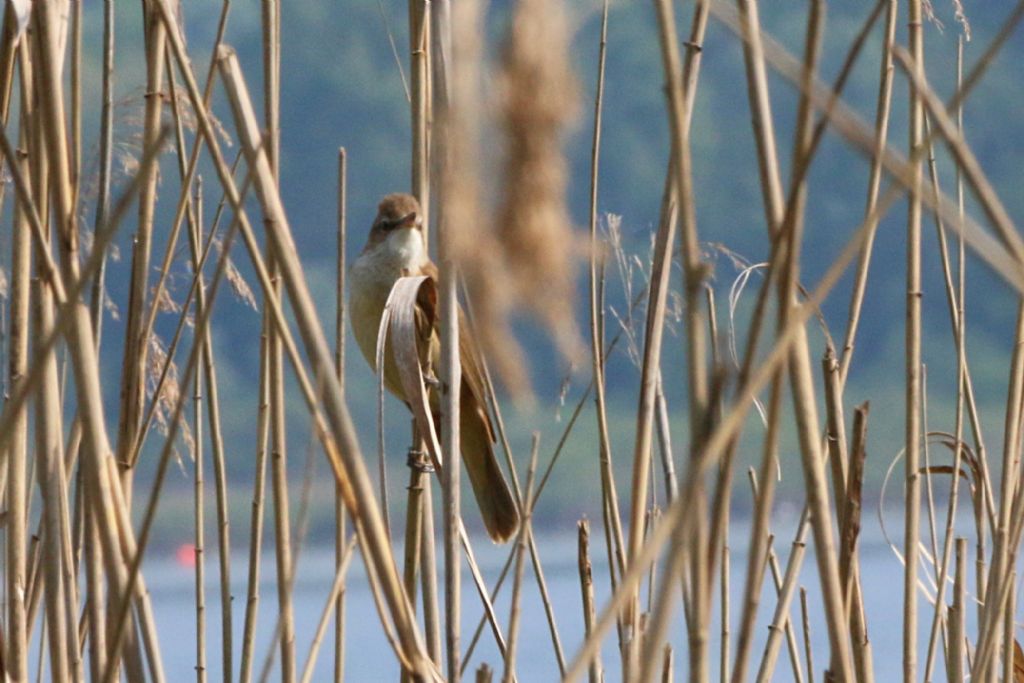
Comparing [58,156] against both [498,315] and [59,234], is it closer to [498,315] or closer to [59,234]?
[59,234]

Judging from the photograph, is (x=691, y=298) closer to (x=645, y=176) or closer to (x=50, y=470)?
(x=50, y=470)

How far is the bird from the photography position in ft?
9.08

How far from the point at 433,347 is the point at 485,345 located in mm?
1940

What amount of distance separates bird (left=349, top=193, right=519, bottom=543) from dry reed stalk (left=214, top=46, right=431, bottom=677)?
165 cm

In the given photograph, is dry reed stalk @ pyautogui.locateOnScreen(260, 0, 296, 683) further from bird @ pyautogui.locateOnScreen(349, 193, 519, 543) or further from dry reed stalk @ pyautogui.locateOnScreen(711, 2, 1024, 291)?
bird @ pyautogui.locateOnScreen(349, 193, 519, 543)

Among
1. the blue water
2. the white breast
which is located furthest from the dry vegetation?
the blue water

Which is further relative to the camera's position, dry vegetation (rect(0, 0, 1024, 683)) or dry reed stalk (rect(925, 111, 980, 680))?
dry reed stalk (rect(925, 111, 980, 680))

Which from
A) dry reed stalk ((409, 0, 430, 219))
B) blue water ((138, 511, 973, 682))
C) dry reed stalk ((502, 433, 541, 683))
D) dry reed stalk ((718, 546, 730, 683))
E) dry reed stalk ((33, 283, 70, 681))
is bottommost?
blue water ((138, 511, 973, 682))

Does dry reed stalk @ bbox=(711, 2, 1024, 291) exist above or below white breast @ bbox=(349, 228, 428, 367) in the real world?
above

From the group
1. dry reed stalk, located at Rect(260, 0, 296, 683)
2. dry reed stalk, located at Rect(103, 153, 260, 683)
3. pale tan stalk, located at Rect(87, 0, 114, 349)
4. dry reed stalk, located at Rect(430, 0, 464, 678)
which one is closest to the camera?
dry reed stalk, located at Rect(430, 0, 464, 678)

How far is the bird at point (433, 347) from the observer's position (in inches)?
109

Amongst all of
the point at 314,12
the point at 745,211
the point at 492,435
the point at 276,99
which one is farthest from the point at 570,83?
the point at 314,12

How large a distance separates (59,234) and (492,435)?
1881 mm

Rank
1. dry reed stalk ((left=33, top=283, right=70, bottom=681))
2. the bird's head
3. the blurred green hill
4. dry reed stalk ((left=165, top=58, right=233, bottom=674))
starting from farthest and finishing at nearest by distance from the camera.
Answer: the blurred green hill < the bird's head < dry reed stalk ((left=165, top=58, right=233, bottom=674)) < dry reed stalk ((left=33, top=283, right=70, bottom=681))
